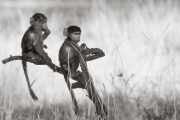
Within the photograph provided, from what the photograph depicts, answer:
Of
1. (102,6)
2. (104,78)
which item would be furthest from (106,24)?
(104,78)

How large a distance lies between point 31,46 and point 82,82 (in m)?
0.36

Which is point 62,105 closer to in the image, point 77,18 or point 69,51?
point 69,51

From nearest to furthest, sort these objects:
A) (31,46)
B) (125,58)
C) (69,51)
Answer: (69,51), (31,46), (125,58)

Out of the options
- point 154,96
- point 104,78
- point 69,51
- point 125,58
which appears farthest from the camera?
point 125,58

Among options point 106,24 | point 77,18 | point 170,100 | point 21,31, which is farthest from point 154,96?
point 77,18

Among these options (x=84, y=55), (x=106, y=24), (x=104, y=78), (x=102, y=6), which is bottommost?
(x=104, y=78)

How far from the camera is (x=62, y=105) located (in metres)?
2.68

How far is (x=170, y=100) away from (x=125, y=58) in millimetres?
867

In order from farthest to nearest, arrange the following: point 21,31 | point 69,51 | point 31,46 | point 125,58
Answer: point 21,31 < point 125,58 < point 31,46 < point 69,51

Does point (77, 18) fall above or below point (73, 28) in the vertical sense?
above

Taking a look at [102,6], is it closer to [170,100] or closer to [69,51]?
[170,100]

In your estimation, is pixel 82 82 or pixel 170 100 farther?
pixel 170 100

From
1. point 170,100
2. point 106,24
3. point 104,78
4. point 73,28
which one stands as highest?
point 106,24

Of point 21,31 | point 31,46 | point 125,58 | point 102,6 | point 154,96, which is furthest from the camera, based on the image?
point 102,6
